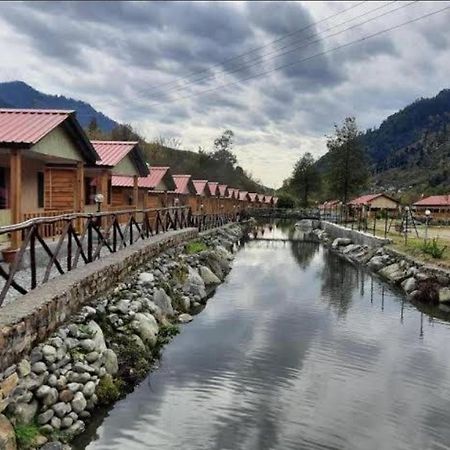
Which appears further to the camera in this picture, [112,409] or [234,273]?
[234,273]

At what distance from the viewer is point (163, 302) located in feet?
46.5

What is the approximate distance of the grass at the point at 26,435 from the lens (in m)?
6.18

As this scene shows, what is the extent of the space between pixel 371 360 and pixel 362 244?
23.9m

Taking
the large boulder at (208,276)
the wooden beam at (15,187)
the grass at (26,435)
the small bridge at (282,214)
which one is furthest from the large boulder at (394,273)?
the small bridge at (282,214)

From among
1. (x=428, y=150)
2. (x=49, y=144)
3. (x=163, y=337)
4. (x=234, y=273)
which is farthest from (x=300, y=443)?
(x=428, y=150)

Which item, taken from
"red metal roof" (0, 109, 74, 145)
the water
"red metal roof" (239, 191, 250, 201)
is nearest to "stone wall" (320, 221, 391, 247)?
the water

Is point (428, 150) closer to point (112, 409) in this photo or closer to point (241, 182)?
point (241, 182)

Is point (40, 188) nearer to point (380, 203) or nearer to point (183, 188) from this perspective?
point (183, 188)

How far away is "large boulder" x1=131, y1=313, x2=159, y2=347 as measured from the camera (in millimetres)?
11109

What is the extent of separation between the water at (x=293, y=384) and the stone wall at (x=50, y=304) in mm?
1691

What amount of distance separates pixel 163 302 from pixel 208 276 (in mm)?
6807

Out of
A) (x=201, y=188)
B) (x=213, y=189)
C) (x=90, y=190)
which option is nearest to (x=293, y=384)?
(x=90, y=190)

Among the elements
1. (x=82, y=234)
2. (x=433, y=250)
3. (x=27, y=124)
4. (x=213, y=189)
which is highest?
(x=27, y=124)

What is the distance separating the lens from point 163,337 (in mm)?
12352
